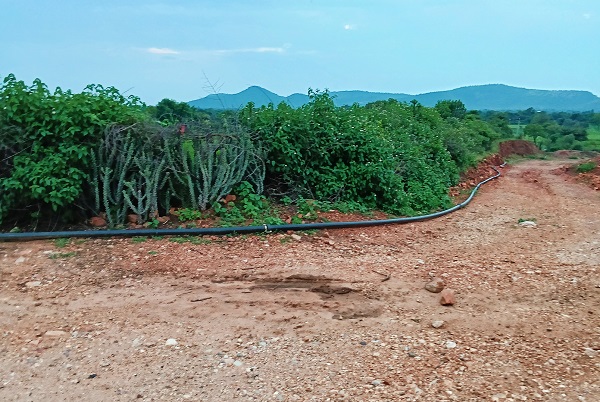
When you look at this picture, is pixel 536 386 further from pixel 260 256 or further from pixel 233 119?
pixel 233 119

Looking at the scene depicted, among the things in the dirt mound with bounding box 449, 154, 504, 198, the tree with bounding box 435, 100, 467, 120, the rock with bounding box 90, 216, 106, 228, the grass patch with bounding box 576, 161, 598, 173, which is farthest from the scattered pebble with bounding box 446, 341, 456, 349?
the tree with bounding box 435, 100, 467, 120

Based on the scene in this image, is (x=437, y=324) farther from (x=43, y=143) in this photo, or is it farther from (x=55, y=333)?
(x=43, y=143)

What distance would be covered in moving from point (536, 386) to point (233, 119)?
4.84 m

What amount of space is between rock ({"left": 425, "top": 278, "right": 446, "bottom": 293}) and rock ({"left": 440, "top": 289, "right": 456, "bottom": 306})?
0.15m

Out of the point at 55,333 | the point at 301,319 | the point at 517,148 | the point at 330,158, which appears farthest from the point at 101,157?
the point at 517,148

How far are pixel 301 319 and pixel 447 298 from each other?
3.83ft

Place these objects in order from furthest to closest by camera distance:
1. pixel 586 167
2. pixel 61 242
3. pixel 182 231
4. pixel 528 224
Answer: pixel 586 167 → pixel 528 224 → pixel 182 231 → pixel 61 242

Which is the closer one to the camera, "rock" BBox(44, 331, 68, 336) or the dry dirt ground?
the dry dirt ground

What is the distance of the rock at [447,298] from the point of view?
13.2 ft

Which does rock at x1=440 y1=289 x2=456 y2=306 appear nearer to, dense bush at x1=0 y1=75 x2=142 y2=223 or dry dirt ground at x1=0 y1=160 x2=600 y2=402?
dry dirt ground at x1=0 y1=160 x2=600 y2=402

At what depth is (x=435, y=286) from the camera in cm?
429

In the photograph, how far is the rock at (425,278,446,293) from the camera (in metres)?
4.29

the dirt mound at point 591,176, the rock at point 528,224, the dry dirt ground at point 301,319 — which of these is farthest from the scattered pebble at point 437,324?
the dirt mound at point 591,176

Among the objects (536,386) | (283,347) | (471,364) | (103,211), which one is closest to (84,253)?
(103,211)
